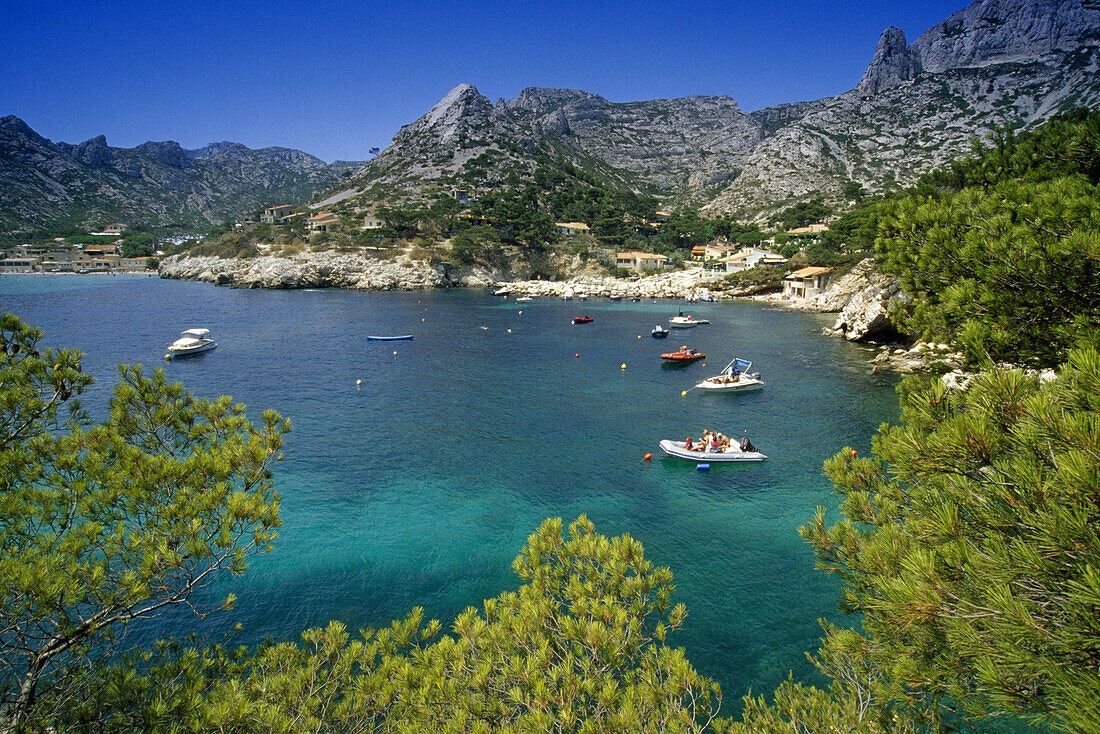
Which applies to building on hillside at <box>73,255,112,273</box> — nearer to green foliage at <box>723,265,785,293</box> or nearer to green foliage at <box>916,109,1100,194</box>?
green foliage at <box>723,265,785,293</box>

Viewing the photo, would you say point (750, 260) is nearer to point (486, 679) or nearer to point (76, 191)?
point (486, 679)

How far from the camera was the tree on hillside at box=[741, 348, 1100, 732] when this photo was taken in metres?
3.09

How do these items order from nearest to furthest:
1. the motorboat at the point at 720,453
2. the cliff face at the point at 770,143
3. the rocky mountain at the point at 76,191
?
the motorboat at the point at 720,453 < the cliff face at the point at 770,143 < the rocky mountain at the point at 76,191

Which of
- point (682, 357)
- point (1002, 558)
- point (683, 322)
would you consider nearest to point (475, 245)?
point (683, 322)

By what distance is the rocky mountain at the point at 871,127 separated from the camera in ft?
354

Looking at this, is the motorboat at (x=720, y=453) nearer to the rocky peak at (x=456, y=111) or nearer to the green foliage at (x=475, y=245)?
the green foliage at (x=475, y=245)

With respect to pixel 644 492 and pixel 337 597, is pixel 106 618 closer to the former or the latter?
pixel 337 597

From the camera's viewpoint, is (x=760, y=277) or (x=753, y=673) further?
(x=760, y=277)

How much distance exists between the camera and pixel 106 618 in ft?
18.1

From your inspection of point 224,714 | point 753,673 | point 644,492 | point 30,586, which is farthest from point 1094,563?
point 644,492

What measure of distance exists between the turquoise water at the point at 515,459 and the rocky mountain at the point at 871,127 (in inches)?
3234

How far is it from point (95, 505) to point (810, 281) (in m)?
75.7

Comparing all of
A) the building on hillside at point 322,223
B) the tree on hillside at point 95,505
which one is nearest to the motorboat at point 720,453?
the tree on hillside at point 95,505

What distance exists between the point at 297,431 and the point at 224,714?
22.8m
